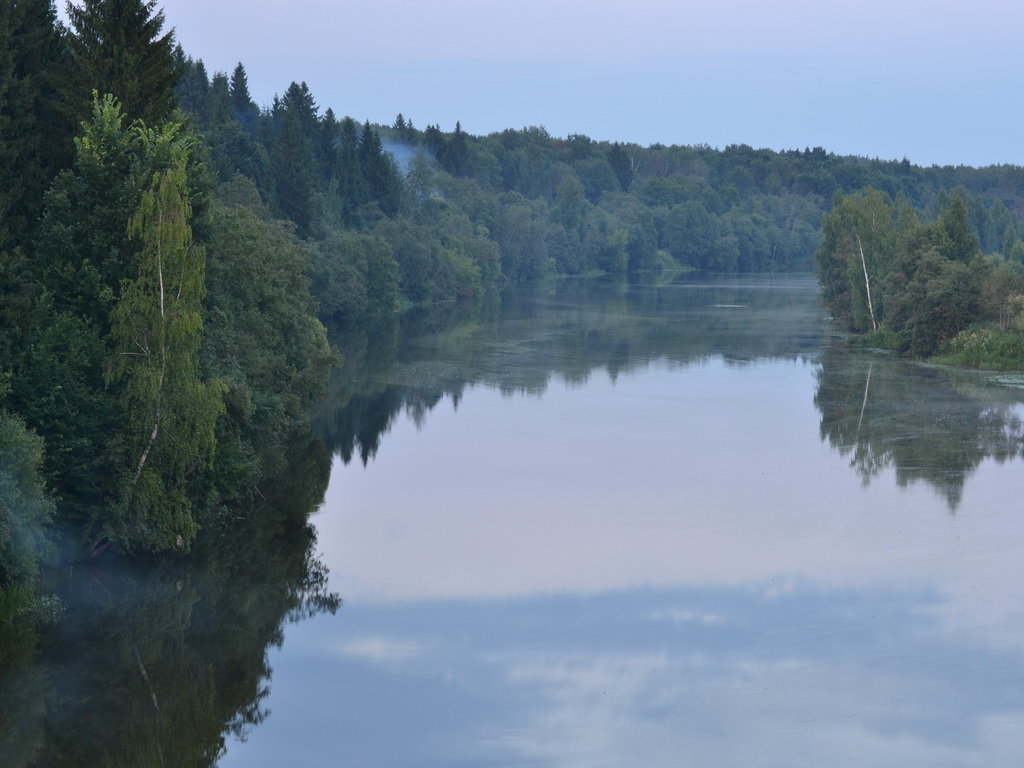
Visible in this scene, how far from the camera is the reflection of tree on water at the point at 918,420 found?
38.8 m

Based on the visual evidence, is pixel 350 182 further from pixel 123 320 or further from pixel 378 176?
pixel 123 320

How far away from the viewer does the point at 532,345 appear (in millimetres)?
72500

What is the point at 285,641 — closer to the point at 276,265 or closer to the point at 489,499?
the point at 489,499

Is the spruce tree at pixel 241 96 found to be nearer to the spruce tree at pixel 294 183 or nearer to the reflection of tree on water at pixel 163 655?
the spruce tree at pixel 294 183

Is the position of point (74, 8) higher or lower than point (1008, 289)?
higher

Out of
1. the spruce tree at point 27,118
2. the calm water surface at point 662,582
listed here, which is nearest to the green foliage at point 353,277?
the calm water surface at point 662,582

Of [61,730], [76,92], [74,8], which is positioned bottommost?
[61,730]

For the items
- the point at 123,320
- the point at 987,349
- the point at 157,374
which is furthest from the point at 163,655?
the point at 987,349

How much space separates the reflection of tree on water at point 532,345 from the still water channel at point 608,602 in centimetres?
199

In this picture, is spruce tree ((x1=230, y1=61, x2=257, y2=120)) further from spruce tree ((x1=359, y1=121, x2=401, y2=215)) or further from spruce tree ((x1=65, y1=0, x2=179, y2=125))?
spruce tree ((x1=65, y1=0, x2=179, y2=125))

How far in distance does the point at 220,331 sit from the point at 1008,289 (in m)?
44.7

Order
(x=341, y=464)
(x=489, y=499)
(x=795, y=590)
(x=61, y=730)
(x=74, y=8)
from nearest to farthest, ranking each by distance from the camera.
Result: (x=61, y=730)
(x=795, y=590)
(x=74, y=8)
(x=489, y=499)
(x=341, y=464)

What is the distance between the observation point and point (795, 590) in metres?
26.8

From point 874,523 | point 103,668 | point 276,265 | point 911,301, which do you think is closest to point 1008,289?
point 911,301
